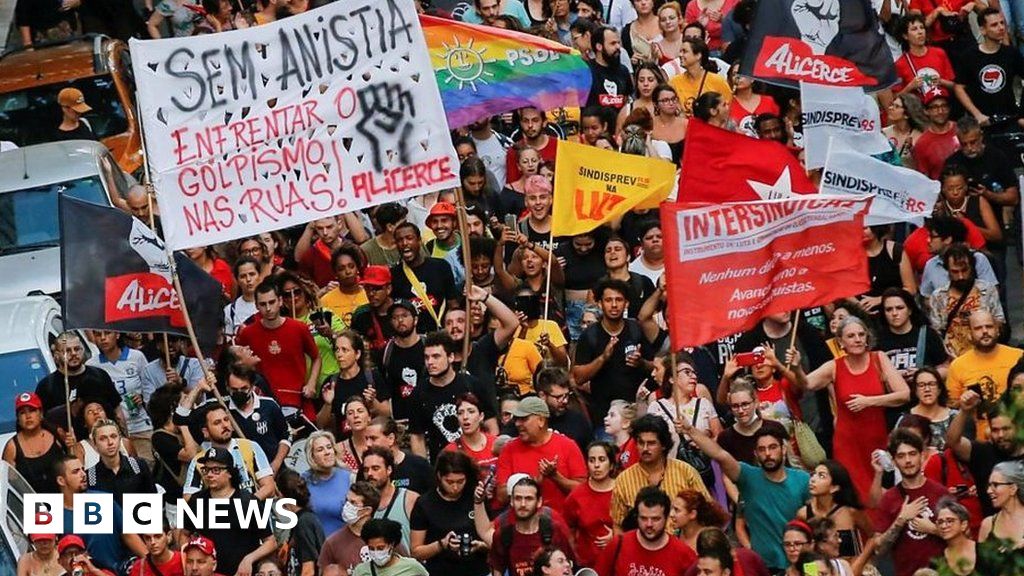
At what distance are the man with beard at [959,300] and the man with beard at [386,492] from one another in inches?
161

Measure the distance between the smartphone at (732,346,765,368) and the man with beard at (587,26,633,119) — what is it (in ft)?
21.7

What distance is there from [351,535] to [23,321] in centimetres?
416

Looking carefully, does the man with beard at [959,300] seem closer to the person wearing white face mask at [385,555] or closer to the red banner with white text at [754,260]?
the red banner with white text at [754,260]

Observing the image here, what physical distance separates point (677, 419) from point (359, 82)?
3.04m

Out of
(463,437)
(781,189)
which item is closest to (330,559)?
(463,437)

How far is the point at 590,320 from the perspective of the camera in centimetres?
2033

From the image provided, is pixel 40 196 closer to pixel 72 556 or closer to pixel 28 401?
pixel 28 401

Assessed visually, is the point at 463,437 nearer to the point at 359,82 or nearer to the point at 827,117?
the point at 359,82

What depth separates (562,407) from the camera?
18688 mm

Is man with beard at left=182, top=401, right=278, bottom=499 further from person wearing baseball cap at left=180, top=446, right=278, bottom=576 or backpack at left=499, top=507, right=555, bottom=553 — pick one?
backpack at left=499, top=507, right=555, bottom=553

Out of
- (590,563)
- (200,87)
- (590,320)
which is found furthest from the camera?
(590,320)

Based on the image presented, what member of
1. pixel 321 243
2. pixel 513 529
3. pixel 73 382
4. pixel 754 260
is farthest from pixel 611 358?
pixel 321 243

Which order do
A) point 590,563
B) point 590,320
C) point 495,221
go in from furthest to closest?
point 495,221 < point 590,320 < point 590,563

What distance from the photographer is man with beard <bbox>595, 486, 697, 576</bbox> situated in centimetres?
1669
